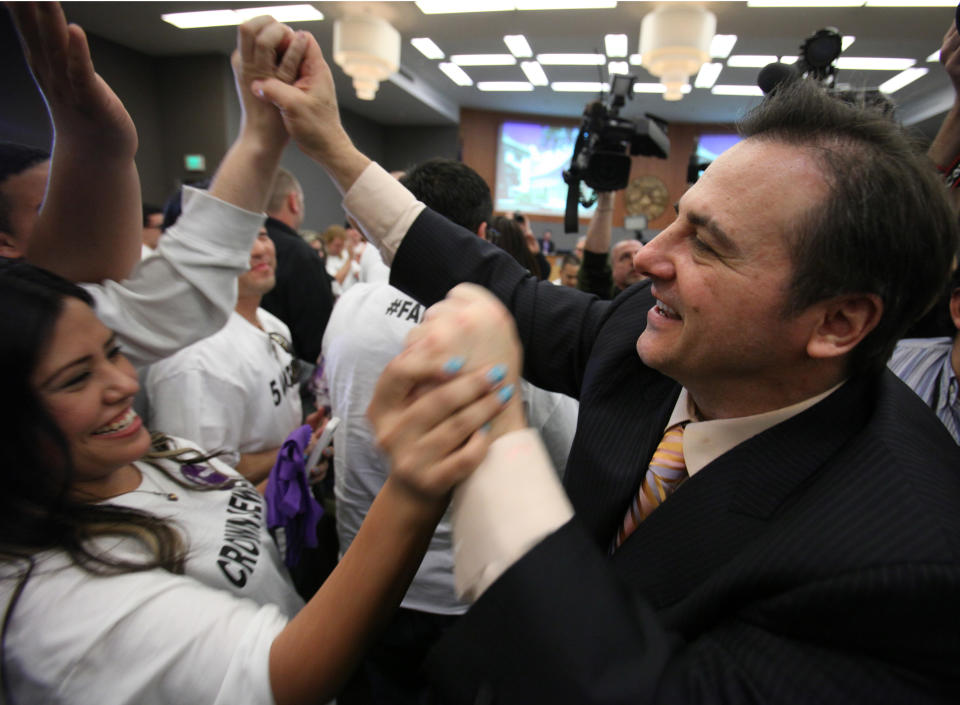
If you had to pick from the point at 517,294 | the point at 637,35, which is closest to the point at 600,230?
the point at 517,294

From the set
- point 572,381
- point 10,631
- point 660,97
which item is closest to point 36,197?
point 10,631

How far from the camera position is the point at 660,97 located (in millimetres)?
7152

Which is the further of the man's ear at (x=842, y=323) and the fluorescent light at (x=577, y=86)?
the fluorescent light at (x=577, y=86)

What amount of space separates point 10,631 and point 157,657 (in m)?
0.17

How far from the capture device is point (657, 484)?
2.63ft

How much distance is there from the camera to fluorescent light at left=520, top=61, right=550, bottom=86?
6047 millimetres

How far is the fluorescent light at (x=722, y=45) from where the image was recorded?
4898mm

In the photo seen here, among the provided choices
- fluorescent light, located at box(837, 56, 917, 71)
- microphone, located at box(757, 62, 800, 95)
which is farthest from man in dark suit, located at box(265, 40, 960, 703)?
fluorescent light, located at box(837, 56, 917, 71)

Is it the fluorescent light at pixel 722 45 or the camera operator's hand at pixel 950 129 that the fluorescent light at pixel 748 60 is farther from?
the camera operator's hand at pixel 950 129

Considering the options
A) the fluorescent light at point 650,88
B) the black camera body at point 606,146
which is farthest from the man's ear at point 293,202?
the fluorescent light at point 650,88

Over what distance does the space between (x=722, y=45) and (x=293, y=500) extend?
19.6ft

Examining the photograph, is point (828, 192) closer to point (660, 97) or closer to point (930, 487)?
point (930, 487)

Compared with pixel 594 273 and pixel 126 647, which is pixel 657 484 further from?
pixel 594 273

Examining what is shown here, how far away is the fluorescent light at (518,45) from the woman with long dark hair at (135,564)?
5544 mm
